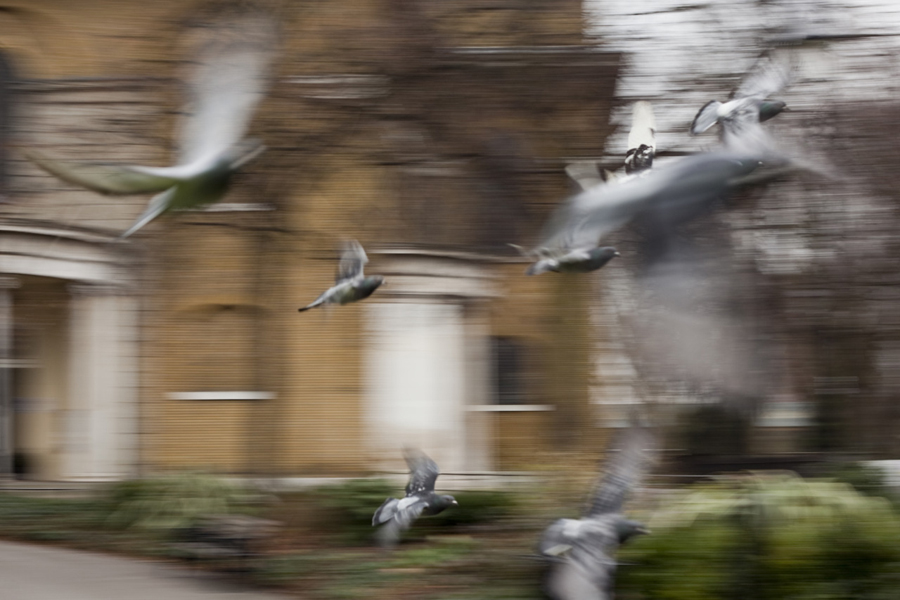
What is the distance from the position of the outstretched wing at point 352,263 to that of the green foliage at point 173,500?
2.41m

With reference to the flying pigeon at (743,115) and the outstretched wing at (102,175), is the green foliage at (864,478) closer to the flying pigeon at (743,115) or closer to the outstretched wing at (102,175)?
the flying pigeon at (743,115)

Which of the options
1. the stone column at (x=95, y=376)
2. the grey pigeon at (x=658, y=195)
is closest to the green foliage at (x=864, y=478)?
the grey pigeon at (x=658, y=195)

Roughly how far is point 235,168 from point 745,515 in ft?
12.1

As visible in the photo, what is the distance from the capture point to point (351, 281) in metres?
6.11

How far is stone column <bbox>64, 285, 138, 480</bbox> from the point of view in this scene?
12180 millimetres

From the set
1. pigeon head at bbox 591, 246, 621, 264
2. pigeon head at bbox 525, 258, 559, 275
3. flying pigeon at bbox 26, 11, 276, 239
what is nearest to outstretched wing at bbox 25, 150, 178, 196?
flying pigeon at bbox 26, 11, 276, 239

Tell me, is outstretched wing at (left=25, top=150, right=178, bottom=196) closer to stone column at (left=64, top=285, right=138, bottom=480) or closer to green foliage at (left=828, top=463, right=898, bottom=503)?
green foliage at (left=828, top=463, right=898, bottom=503)

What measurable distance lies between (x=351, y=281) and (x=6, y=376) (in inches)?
347

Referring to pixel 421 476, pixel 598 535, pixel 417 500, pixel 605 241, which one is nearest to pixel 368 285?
pixel 421 476

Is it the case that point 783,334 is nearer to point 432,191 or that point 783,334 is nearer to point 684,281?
point 684,281

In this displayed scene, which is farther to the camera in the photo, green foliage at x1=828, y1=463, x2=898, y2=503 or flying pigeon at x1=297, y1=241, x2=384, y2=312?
flying pigeon at x1=297, y1=241, x2=384, y2=312

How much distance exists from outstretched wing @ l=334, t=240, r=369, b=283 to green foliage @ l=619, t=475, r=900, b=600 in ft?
7.89

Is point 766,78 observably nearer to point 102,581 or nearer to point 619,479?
point 619,479

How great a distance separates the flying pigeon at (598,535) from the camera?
4852mm
